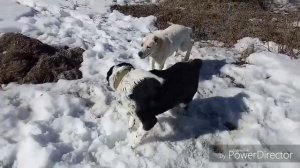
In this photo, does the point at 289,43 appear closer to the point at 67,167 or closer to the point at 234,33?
the point at 234,33

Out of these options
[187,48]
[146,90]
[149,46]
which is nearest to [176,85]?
[146,90]

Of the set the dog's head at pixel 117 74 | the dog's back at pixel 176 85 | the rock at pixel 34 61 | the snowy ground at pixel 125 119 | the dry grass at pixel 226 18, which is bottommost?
the dry grass at pixel 226 18

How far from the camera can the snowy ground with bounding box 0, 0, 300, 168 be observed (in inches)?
221

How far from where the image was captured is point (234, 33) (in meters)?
→ 9.66

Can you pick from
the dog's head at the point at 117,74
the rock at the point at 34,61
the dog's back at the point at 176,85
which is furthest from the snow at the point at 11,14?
the dog's back at the point at 176,85

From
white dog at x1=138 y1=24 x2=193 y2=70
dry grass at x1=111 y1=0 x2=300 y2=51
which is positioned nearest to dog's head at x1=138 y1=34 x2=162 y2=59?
white dog at x1=138 y1=24 x2=193 y2=70

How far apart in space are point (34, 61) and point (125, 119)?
8.06 ft

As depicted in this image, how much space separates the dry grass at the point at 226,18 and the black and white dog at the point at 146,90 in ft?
12.1

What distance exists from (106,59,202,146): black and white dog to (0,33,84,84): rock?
2.00 meters

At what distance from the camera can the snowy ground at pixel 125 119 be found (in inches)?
221

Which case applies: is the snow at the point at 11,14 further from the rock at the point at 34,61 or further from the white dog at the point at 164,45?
the white dog at the point at 164,45

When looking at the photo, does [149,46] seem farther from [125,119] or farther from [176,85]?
[125,119]

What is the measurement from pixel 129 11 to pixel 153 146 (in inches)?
242

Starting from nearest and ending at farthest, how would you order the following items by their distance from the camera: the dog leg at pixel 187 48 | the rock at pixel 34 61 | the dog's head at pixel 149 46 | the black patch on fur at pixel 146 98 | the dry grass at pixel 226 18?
the black patch on fur at pixel 146 98 → the dog's head at pixel 149 46 → the rock at pixel 34 61 → the dog leg at pixel 187 48 → the dry grass at pixel 226 18
